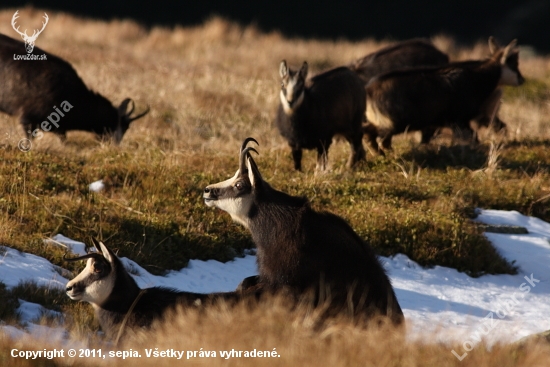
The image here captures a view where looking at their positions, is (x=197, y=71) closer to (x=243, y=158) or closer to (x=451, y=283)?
(x=451, y=283)

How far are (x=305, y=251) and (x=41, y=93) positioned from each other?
29.2 feet

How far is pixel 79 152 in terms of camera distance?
14945 millimetres

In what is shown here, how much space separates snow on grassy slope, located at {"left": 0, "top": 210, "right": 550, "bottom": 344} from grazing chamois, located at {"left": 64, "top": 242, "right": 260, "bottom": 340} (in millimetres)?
912

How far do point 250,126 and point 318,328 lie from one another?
12.2 meters

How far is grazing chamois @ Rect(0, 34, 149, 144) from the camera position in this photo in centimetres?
1587

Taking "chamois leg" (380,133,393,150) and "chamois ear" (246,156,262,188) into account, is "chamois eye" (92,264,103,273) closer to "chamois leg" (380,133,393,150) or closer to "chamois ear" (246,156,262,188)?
"chamois ear" (246,156,262,188)

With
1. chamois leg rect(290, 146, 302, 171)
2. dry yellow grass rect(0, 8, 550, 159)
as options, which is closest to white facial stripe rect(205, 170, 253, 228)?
chamois leg rect(290, 146, 302, 171)

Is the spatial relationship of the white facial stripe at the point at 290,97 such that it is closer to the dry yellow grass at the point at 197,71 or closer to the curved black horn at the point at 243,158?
the dry yellow grass at the point at 197,71

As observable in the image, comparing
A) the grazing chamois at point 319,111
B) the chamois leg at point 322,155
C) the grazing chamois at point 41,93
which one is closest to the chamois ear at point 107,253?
the grazing chamois at point 319,111

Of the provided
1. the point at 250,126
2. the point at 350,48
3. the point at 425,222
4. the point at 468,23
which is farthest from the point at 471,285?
the point at 468,23

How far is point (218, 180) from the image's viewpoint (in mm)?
13156

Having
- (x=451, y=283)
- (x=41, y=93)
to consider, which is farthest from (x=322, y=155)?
(x=41, y=93)

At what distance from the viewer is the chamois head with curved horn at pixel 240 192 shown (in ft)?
28.4

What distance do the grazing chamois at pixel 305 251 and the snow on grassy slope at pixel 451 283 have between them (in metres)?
1.07
